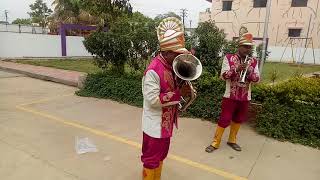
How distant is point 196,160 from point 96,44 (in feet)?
15.4

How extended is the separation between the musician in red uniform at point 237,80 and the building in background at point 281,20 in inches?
813

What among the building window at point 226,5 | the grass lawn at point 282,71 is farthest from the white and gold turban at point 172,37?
the building window at point 226,5

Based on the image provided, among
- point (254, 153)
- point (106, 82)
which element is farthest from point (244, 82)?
point (106, 82)

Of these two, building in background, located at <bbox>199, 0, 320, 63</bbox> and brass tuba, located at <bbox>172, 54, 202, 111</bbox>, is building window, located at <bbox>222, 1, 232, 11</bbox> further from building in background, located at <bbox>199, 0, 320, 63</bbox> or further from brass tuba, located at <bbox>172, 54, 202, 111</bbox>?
brass tuba, located at <bbox>172, 54, 202, 111</bbox>

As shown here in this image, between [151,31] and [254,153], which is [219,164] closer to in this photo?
[254,153]

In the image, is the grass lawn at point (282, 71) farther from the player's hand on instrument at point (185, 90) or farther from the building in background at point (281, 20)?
the player's hand on instrument at point (185, 90)

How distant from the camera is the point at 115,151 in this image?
4.38 meters

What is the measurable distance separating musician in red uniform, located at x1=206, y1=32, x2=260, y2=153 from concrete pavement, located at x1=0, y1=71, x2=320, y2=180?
1.63ft

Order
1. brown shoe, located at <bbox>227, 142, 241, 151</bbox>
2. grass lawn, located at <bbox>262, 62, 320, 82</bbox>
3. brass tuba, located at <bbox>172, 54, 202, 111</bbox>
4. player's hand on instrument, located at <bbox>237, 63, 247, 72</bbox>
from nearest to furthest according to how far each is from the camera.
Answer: brass tuba, located at <bbox>172, 54, 202, 111</bbox>
player's hand on instrument, located at <bbox>237, 63, 247, 72</bbox>
brown shoe, located at <bbox>227, 142, 241, 151</bbox>
grass lawn, located at <bbox>262, 62, 320, 82</bbox>

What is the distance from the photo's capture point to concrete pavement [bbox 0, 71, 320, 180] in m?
3.79

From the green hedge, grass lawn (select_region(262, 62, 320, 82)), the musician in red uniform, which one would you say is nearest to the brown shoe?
the musician in red uniform

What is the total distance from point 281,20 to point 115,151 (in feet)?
83.9

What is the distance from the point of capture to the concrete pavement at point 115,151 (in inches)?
149

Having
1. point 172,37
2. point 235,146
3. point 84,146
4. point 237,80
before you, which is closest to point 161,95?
point 172,37
